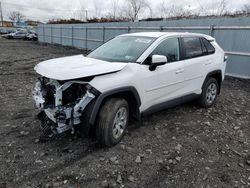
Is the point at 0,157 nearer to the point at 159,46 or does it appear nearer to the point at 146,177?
the point at 146,177

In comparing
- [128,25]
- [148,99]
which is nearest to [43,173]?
[148,99]

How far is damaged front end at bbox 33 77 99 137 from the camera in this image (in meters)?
3.21

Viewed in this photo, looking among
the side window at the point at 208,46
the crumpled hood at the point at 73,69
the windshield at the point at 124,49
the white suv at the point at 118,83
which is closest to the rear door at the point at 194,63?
the white suv at the point at 118,83

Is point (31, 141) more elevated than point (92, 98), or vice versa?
point (92, 98)

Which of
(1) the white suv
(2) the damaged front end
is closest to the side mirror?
(1) the white suv

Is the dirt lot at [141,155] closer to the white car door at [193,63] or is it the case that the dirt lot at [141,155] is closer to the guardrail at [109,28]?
the white car door at [193,63]

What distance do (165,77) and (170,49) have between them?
640 millimetres

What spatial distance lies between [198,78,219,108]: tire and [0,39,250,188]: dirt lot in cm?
36

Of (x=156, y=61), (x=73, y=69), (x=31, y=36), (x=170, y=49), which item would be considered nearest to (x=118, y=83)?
(x=73, y=69)

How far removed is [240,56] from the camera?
9211 mm

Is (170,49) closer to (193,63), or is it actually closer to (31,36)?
(193,63)

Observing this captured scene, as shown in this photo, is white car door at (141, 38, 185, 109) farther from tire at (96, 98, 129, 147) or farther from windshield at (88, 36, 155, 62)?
tire at (96, 98, 129, 147)

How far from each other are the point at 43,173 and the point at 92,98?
114cm

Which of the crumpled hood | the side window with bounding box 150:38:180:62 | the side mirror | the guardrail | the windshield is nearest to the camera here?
the crumpled hood
